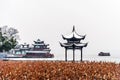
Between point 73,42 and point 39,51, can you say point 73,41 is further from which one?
point 39,51

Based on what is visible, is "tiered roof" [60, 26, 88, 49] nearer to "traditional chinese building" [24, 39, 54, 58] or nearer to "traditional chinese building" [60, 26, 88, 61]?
"traditional chinese building" [60, 26, 88, 61]

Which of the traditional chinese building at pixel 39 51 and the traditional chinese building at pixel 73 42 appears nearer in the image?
the traditional chinese building at pixel 73 42

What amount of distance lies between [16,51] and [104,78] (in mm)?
93195

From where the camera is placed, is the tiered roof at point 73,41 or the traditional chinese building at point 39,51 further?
the traditional chinese building at point 39,51

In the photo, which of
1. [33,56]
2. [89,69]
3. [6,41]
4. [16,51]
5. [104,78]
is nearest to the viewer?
[104,78]

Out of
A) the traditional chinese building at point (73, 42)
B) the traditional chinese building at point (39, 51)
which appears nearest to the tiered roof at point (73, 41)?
the traditional chinese building at point (73, 42)

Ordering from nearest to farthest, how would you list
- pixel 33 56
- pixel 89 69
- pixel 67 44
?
pixel 89 69
pixel 67 44
pixel 33 56

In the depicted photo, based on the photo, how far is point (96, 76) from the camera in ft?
59.0

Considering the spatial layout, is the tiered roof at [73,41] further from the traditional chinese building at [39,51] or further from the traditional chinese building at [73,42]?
the traditional chinese building at [39,51]

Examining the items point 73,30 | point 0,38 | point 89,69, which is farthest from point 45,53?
point 89,69

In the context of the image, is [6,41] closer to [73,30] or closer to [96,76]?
[73,30]

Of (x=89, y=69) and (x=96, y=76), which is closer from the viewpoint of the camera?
(x=96, y=76)

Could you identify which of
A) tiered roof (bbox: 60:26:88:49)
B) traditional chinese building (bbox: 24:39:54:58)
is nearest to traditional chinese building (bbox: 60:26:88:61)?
tiered roof (bbox: 60:26:88:49)

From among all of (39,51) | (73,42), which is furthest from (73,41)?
(39,51)
